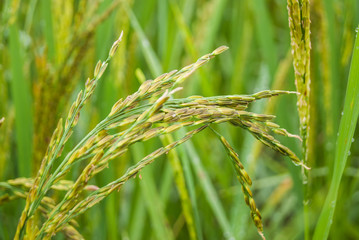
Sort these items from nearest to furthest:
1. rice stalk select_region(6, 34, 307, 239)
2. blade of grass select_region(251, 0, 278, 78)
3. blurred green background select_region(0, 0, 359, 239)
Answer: rice stalk select_region(6, 34, 307, 239) < blurred green background select_region(0, 0, 359, 239) < blade of grass select_region(251, 0, 278, 78)

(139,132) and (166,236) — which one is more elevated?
(139,132)

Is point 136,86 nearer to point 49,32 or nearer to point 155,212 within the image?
point 49,32

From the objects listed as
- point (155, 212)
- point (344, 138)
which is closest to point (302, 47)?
point (344, 138)

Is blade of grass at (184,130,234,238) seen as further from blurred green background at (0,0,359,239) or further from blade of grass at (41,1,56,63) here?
blade of grass at (41,1,56,63)

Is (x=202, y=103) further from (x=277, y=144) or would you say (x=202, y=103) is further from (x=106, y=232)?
(x=106, y=232)

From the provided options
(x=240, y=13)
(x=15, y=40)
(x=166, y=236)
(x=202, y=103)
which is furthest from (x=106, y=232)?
(x=240, y=13)

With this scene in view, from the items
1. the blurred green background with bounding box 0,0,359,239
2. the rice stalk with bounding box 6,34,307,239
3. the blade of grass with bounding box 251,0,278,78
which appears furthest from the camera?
the blade of grass with bounding box 251,0,278,78

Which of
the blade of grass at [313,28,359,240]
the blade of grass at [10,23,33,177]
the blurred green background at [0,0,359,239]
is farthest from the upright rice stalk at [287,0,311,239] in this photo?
the blade of grass at [10,23,33,177]

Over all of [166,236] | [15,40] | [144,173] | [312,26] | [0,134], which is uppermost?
[15,40]

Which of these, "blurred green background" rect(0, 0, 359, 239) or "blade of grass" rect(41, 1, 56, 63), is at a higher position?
"blade of grass" rect(41, 1, 56, 63)
